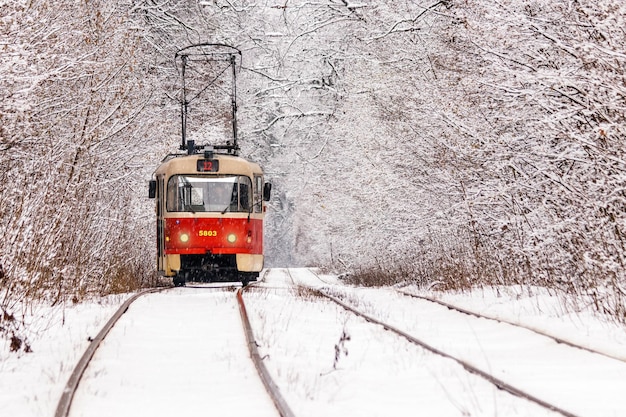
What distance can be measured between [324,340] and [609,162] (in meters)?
3.30

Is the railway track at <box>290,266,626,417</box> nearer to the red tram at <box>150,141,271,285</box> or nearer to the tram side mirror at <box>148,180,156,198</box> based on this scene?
the red tram at <box>150,141,271,285</box>

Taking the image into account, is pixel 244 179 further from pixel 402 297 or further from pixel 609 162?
pixel 609 162

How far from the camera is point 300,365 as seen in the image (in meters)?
7.67

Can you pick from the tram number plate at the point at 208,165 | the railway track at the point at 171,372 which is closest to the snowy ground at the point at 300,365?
the railway track at the point at 171,372

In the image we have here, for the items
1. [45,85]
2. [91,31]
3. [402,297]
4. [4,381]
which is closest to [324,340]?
[4,381]

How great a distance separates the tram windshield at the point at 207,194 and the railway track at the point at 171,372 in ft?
22.7

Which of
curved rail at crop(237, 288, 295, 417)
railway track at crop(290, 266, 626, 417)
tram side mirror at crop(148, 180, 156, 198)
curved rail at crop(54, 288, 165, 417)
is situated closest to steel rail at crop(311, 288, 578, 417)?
railway track at crop(290, 266, 626, 417)

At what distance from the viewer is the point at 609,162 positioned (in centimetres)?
929

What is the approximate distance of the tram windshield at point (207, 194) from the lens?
18516 mm

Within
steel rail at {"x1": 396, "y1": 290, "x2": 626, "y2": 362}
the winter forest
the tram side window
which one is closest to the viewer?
steel rail at {"x1": 396, "y1": 290, "x2": 626, "y2": 362}

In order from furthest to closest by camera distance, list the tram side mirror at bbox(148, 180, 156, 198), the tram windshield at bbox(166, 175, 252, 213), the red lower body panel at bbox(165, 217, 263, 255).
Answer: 1. the tram windshield at bbox(166, 175, 252, 213)
2. the red lower body panel at bbox(165, 217, 263, 255)
3. the tram side mirror at bbox(148, 180, 156, 198)

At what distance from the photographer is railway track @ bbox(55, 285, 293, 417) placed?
5.79 meters

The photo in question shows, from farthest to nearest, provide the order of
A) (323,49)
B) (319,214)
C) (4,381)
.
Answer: (319,214)
(323,49)
(4,381)

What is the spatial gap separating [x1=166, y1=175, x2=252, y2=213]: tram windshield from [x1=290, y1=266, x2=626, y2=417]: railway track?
7.10m
